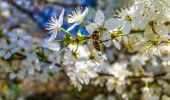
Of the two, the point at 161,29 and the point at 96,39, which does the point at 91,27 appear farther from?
the point at 161,29

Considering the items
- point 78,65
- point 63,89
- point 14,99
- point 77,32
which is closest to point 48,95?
point 63,89

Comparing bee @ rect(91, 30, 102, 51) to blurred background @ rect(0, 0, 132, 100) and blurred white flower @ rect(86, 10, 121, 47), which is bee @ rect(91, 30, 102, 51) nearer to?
blurred white flower @ rect(86, 10, 121, 47)

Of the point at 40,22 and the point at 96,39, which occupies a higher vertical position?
the point at 40,22

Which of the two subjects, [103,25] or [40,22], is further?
[40,22]

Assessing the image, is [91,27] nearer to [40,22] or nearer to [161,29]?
[161,29]

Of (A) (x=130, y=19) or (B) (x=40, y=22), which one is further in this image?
(B) (x=40, y=22)

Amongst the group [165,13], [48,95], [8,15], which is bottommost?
[48,95]

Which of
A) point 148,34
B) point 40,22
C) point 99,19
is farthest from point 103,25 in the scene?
point 40,22

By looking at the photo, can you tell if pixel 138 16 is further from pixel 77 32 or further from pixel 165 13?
pixel 77 32
